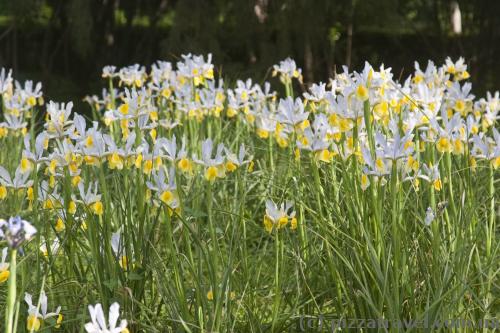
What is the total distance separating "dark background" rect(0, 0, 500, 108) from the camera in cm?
653

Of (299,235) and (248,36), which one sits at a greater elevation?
(248,36)

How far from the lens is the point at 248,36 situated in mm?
6844

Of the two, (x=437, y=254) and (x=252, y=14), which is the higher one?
(x=252, y=14)

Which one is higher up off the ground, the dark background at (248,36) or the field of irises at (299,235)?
the dark background at (248,36)

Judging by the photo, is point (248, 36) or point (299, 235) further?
point (248, 36)

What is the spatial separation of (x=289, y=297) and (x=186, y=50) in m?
4.02

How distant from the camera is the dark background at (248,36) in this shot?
653 centimetres

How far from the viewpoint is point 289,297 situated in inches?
101

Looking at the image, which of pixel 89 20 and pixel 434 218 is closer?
pixel 434 218

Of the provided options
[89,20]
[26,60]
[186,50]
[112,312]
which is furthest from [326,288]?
[26,60]

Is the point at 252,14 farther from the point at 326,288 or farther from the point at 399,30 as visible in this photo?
the point at 326,288

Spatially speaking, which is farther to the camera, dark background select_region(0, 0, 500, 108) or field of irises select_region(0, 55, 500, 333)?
dark background select_region(0, 0, 500, 108)

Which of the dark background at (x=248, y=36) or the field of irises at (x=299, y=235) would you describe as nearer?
the field of irises at (x=299, y=235)

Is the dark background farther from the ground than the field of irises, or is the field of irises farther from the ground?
the dark background
